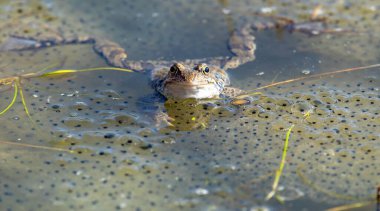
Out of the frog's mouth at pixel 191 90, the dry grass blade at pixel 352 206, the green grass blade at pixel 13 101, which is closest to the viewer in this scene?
the dry grass blade at pixel 352 206

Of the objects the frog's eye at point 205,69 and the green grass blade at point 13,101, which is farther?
the frog's eye at point 205,69

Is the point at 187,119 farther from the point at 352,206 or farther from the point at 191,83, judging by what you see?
the point at 352,206

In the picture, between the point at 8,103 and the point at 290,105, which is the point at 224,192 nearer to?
the point at 290,105

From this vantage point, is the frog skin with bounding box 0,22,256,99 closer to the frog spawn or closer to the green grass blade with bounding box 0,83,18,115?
the frog spawn

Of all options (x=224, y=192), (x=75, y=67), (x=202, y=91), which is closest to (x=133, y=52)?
(x=75, y=67)

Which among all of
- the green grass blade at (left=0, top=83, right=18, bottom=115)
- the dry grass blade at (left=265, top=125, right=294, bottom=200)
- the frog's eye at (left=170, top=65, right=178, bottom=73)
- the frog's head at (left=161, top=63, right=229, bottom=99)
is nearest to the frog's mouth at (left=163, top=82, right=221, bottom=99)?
the frog's head at (left=161, top=63, right=229, bottom=99)

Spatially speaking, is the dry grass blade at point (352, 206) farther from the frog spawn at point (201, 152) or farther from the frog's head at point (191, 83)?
the frog's head at point (191, 83)

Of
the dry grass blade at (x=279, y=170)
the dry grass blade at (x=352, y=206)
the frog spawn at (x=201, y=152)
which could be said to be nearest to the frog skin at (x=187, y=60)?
the frog spawn at (x=201, y=152)

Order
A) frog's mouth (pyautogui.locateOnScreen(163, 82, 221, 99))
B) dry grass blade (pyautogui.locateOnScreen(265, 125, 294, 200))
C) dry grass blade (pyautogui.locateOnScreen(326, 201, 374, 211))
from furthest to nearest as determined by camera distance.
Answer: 1. frog's mouth (pyautogui.locateOnScreen(163, 82, 221, 99))
2. dry grass blade (pyautogui.locateOnScreen(265, 125, 294, 200))
3. dry grass blade (pyautogui.locateOnScreen(326, 201, 374, 211))
